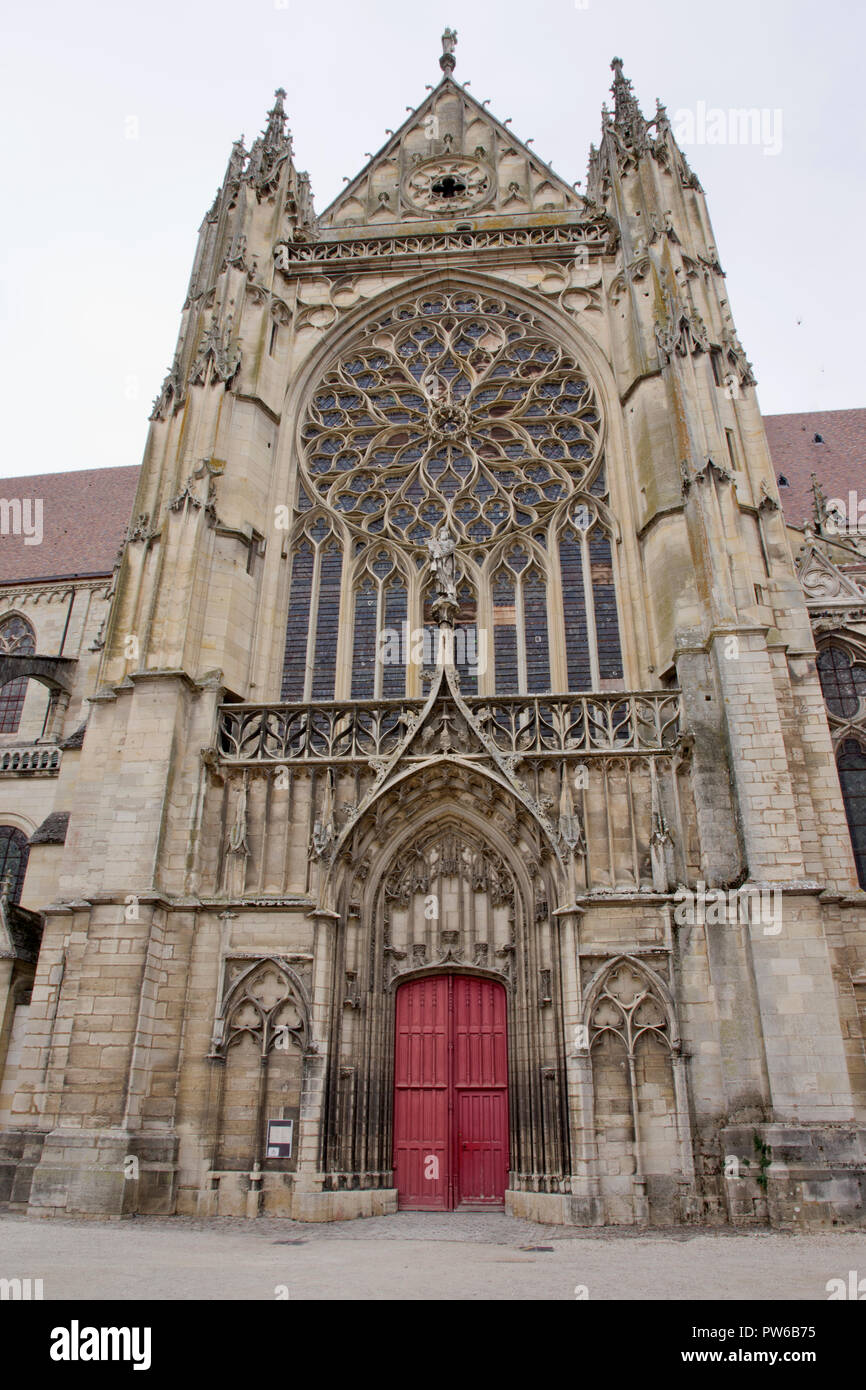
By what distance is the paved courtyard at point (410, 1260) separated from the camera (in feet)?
17.0

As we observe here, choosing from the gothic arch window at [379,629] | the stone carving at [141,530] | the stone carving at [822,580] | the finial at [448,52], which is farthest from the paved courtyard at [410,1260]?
the finial at [448,52]

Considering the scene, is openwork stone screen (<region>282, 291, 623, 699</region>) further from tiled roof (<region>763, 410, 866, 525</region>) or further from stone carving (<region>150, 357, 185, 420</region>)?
tiled roof (<region>763, 410, 866, 525</region>)

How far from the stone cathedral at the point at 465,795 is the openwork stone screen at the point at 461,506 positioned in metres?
0.07

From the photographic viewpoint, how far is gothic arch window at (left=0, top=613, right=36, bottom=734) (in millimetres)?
20172

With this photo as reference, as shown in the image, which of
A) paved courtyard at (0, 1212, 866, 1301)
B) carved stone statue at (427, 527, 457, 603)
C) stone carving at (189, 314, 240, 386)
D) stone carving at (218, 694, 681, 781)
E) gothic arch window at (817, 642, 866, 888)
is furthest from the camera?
stone carving at (189, 314, 240, 386)

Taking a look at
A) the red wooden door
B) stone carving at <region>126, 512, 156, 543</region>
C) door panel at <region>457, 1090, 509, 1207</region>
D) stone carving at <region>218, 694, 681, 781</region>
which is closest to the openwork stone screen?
stone carving at <region>218, 694, 681, 781</region>

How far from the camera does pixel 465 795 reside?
40.5ft

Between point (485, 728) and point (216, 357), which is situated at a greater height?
point (216, 357)

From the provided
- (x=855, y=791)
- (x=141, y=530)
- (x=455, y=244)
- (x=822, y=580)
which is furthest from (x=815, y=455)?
(x=141, y=530)

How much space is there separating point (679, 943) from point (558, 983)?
152 centimetres

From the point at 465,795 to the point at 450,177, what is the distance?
49.5ft

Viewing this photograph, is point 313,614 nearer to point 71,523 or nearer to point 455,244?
point 455,244

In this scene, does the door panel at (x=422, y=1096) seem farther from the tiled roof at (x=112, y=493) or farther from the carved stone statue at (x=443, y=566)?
the tiled roof at (x=112, y=493)

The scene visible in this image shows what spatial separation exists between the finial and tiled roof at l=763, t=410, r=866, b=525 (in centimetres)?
1181
